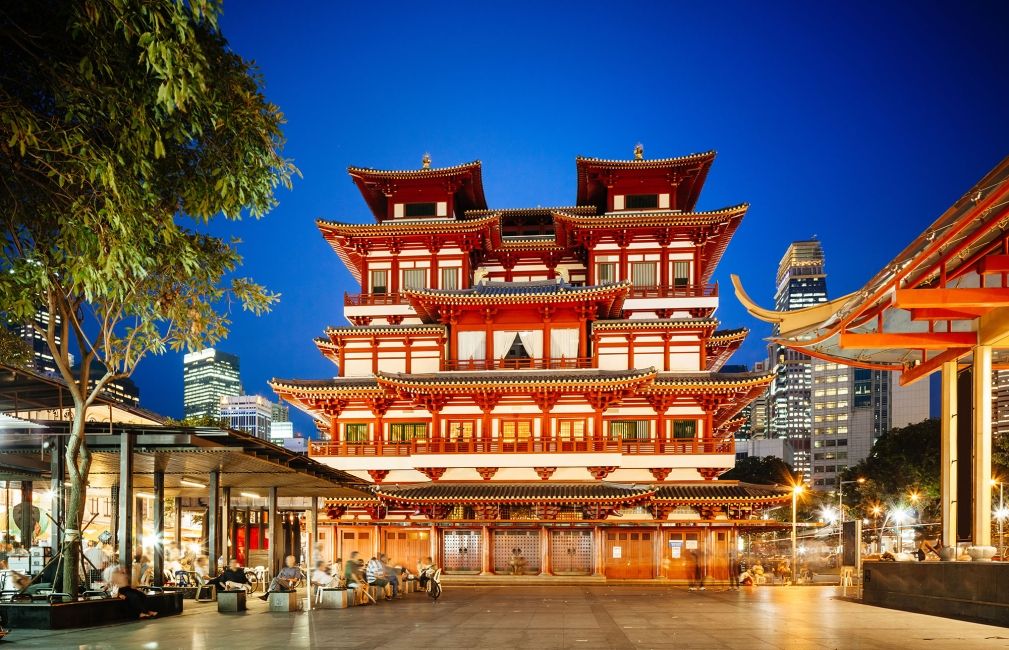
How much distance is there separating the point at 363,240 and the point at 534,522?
1769cm

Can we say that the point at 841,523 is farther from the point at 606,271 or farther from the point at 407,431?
the point at 407,431

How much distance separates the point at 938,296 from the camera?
1546cm

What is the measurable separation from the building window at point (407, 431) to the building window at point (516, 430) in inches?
159

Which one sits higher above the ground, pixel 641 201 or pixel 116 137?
pixel 641 201

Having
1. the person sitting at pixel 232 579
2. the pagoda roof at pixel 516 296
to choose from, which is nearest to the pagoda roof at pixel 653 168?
the pagoda roof at pixel 516 296

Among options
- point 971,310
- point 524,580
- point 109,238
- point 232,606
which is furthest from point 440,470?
point 109,238

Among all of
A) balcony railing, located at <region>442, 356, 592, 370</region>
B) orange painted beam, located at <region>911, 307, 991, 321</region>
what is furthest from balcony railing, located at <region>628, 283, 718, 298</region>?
orange painted beam, located at <region>911, 307, 991, 321</region>

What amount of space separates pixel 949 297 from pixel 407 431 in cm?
2725

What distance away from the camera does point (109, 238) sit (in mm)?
9781

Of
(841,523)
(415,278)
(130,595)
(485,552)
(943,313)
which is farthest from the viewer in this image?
(415,278)

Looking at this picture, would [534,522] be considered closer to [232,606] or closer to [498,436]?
[498,436]

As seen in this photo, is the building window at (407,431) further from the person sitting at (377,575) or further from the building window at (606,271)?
the person sitting at (377,575)

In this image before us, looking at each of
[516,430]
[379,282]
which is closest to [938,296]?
[516,430]

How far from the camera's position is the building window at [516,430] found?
1443 inches
